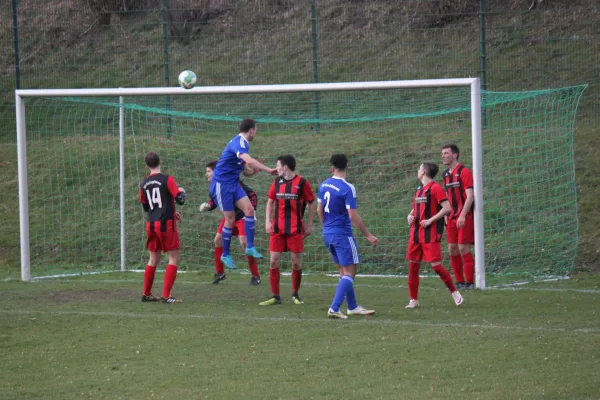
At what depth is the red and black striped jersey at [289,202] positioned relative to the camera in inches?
376

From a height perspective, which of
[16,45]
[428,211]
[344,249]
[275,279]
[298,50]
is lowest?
[275,279]

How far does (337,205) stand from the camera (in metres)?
8.84

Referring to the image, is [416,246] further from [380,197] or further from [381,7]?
[381,7]

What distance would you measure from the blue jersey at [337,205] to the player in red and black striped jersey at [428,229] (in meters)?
0.85

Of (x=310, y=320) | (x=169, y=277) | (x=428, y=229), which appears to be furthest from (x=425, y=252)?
(x=169, y=277)

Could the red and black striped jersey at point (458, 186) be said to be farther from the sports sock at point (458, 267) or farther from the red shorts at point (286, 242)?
the red shorts at point (286, 242)

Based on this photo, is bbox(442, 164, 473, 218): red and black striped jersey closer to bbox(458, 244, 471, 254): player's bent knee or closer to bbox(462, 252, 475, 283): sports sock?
bbox(458, 244, 471, 254): player's bent knee

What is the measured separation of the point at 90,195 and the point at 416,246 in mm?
8430

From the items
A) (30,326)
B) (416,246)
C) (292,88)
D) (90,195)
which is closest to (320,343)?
(416,246)

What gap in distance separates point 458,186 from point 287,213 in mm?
2450

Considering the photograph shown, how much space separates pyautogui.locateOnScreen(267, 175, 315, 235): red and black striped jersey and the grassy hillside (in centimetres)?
617

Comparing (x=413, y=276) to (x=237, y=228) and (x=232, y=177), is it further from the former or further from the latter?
(x=237, y=228)

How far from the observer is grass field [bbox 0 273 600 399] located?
611cm

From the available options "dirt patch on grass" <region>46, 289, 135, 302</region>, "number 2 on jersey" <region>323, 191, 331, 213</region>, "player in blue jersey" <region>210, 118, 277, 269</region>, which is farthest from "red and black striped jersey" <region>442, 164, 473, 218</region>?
"dirt patch on grass" <region>46, 289, 135, 302</region>
